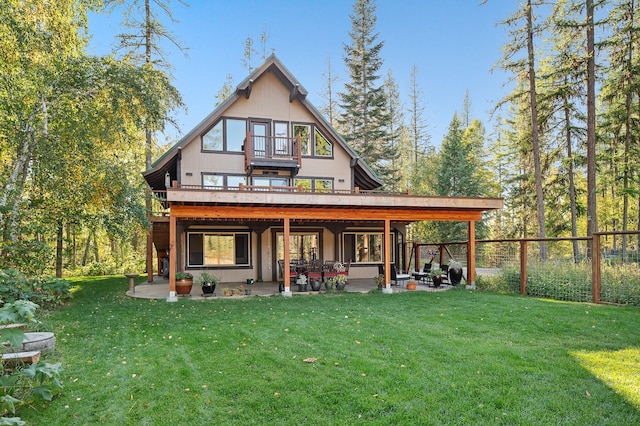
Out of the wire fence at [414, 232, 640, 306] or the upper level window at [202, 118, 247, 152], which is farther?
the upper level window at [202, 118, 247, 152]

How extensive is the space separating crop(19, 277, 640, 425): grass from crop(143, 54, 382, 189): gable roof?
6606mm

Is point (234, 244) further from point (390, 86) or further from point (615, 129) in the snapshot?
point (390, 86)

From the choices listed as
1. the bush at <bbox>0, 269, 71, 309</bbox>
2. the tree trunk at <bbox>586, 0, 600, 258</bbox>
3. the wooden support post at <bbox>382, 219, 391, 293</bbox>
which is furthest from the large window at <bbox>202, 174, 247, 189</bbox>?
the tree trunk at <bbox>586, 0, 600, 258</bbox>

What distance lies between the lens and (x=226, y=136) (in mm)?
13445

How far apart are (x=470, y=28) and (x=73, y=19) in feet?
60.9

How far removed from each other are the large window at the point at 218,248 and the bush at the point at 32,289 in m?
4.49

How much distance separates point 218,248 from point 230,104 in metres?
5.27

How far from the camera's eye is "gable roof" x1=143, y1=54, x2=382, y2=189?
42.2 feet

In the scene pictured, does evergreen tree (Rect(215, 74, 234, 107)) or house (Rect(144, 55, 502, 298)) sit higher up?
evergreen tree (Rect(215, 74, 234, 107))

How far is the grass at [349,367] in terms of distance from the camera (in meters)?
3.23

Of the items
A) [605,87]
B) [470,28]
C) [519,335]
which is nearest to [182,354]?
[519,335]

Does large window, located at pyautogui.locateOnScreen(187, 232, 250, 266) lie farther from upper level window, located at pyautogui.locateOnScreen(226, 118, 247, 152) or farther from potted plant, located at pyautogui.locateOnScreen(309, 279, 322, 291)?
potted plant, located at pyautogui.locateOnScreen(309, 279, 322, 291)

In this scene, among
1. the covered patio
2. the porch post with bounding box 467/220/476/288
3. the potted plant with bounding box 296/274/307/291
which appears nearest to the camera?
the covered patio

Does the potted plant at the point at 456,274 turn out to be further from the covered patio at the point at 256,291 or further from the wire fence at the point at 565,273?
the wire fence at the point at 565,273
